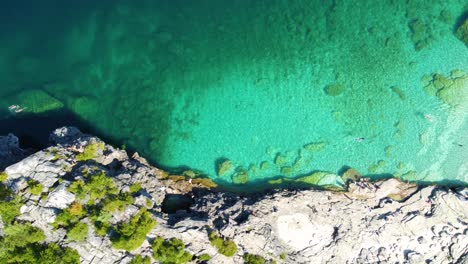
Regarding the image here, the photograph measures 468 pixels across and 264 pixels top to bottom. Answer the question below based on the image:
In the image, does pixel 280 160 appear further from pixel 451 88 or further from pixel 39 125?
pixel 39 125

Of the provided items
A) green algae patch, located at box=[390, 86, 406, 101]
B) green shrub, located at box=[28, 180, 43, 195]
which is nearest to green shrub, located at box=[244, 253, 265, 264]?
green shrub, located at box=[28, 180, 43, 195]

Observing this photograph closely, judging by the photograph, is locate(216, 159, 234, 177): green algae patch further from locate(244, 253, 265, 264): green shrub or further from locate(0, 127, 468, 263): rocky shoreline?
locate(244, 253, 265, 264): green shrub

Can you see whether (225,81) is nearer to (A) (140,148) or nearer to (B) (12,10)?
(A) (140,148)

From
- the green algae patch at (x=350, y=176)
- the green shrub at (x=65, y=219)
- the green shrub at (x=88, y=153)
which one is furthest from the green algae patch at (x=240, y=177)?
the green shrub at (x=65, y=219)

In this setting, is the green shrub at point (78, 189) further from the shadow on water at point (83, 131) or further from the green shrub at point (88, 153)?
the shadow on water at point (83, 131)

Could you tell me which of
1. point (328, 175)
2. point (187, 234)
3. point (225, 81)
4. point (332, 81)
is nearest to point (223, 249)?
point (187, 234)

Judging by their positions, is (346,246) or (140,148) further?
(140,148)
